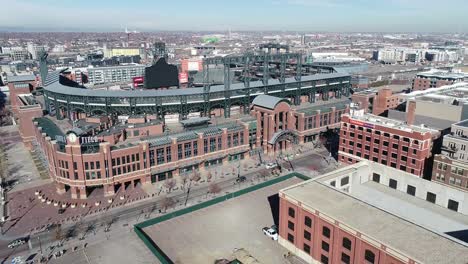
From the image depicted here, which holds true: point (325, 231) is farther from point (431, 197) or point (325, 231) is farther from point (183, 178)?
point (183, 178)

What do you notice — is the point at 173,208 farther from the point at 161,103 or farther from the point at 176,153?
the point at 161,103

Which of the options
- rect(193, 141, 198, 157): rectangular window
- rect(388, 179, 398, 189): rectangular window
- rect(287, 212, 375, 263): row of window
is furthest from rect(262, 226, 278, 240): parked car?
rect(193, 141, 198, 157): rectangular window

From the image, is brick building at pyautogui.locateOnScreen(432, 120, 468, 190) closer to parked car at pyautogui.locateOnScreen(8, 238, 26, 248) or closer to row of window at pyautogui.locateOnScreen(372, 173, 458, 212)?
row of window at pyautogui.locateOnScreen(372, 173, 458, 212)

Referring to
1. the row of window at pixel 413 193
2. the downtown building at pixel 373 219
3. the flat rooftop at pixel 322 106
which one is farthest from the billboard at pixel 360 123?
the flat rooftop at pixel 322 106

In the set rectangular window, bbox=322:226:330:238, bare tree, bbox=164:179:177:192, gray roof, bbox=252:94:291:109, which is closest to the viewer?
rectangular window, bbox=322:226:330:238

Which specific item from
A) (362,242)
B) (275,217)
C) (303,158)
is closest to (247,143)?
(303,158)

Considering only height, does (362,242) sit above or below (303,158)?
above

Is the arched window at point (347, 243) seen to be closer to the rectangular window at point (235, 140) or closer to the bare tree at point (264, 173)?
the bare tree at point (264, 173)
